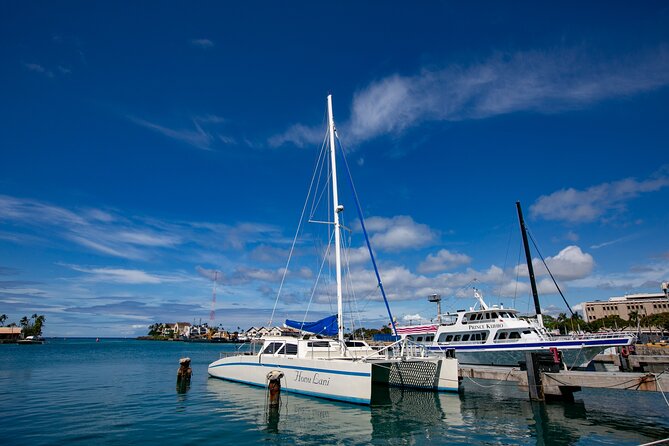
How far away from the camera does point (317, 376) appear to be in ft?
55.7

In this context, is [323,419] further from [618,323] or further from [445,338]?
[618,323]

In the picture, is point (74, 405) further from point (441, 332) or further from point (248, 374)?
point (441, 332)

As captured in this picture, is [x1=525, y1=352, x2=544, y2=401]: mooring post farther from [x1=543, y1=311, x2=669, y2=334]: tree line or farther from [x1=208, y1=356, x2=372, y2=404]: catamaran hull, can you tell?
[x1=543, y1=311, x2=669, y2=334]: tree line

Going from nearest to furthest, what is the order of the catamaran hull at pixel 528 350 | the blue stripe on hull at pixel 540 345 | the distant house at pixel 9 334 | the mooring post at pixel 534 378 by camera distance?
the mooring post at pixel 534 378
the blue stripe on hull at pixel 540 345
the catamaran hull at pixel 528 350
the distant house at pixel 9 334

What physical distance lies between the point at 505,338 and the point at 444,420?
15.4 m

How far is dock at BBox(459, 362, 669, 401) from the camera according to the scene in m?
13.1

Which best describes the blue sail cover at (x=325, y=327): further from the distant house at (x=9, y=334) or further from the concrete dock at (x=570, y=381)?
the distant house at (x=9, y=334)

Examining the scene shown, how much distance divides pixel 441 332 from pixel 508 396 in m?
12.8

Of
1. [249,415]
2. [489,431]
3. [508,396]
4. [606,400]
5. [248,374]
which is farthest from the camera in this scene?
[248,374]

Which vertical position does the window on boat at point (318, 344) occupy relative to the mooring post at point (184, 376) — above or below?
above

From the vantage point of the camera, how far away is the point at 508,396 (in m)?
18.4

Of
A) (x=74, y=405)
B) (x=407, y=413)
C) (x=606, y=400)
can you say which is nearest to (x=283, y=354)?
(x=407, y=413)

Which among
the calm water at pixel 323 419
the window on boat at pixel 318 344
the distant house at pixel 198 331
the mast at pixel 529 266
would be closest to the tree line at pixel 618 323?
the mast at pixel 529 266

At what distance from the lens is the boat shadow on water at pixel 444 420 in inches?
458
